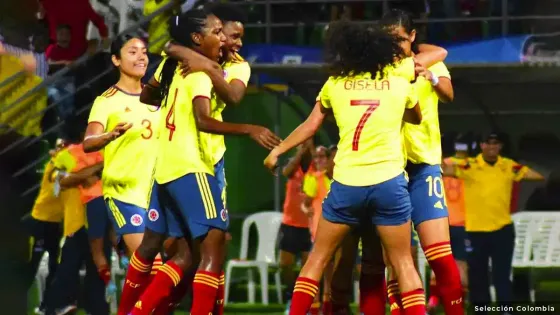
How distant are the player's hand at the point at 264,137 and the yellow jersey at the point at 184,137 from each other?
53cm

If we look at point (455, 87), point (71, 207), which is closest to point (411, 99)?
point (71, 207)

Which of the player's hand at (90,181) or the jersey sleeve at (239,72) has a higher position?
the jersey sleeve at (239,72)

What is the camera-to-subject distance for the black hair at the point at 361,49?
30.3 feet

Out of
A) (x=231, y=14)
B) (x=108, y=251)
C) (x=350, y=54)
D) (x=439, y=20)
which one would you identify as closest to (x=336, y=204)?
(x=350, y=54)

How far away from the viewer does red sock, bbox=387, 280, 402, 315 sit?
988cm

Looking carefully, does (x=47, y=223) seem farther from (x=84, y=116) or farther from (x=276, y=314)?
(x=276, y=314)

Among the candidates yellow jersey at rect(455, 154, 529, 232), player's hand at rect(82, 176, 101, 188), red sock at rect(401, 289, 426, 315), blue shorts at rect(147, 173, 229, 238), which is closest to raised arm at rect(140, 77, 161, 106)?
blue shorts at rect(147, 173, 229, 238)

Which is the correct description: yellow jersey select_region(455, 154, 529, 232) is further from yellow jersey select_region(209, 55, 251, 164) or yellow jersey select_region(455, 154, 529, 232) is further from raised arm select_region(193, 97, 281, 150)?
raised arm select_region(193, 97, 281, 150)

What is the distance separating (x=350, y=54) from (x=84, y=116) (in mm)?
7403

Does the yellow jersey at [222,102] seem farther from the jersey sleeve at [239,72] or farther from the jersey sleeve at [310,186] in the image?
the jersey sleeve at [310,186]

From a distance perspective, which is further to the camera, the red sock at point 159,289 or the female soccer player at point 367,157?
the red sock at point 159,289

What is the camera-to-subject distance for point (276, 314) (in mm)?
15031

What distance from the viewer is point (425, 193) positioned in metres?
10.0

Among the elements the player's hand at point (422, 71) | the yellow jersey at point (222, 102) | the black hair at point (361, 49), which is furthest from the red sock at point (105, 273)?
the player's hand at point (422, 71)
